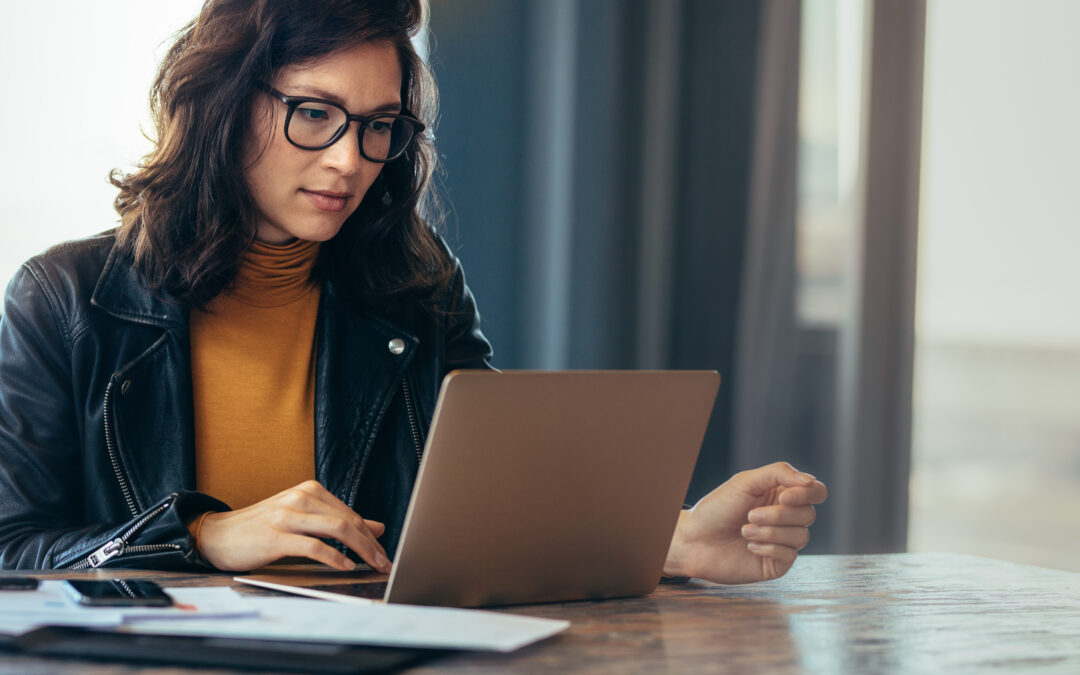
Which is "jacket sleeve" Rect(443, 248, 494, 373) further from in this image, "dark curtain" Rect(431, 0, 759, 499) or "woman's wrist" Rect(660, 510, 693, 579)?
"dark curtain" Rect(431, 0, 759, 499)

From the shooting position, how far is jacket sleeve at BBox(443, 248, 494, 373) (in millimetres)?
1791

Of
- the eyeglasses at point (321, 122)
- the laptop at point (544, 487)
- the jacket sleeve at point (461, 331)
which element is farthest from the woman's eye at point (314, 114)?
the laptop at point (544, 487)

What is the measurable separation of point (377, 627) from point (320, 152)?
2.97 ft

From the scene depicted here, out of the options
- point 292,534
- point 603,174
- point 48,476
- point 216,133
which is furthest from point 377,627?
point 603,174

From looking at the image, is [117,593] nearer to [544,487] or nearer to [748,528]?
[544,487]

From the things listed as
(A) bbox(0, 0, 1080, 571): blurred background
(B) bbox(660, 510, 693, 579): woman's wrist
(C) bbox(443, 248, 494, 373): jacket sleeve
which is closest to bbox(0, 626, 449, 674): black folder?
(B) bbox(660, 510, 693, 579): woman's wrist

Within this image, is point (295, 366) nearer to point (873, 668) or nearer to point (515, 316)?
point (873, 668)

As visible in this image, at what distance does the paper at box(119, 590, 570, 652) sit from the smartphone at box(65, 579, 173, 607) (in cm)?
4

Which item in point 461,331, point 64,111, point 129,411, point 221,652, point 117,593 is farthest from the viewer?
point 64,111

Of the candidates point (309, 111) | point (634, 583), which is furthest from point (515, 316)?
point (634, 583)

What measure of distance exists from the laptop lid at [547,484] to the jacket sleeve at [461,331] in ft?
2.66

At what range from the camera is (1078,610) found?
42.0 inches

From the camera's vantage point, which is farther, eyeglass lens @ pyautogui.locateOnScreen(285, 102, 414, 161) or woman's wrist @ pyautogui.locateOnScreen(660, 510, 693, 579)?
eyeglass lens @ pyautogui.locateOnScreen(285, 102, 414, 161)

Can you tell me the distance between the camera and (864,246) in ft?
10.6
